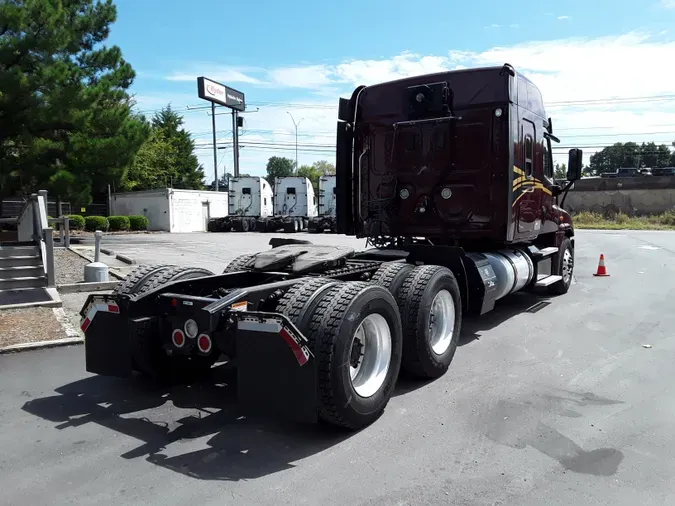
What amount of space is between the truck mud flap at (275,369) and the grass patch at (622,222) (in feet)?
127

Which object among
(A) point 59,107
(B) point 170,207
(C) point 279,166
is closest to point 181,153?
(B) point 170,207

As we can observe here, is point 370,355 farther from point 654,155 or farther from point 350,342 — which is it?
point 654,155

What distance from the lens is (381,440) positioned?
4.12m

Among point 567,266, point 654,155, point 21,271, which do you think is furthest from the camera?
point 654,155

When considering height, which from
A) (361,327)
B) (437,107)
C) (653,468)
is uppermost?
(437,107)

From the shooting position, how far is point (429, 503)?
326 centimetres

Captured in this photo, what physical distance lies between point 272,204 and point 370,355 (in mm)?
33658

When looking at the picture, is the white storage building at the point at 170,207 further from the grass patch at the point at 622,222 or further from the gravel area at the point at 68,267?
the grass patch at the point at 622,222

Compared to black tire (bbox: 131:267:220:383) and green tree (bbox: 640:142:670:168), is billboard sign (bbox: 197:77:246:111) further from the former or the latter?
green tree (bbox: 640:142:670:168)

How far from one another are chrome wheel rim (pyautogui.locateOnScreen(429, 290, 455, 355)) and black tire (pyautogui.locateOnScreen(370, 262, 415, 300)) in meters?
0.42

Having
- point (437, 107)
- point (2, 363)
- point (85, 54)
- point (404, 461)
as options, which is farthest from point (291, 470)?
point (85, 54)

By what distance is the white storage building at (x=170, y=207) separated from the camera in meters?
36.8

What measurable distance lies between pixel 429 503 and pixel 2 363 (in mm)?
4942

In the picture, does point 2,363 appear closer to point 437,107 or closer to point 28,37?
point 437,107
